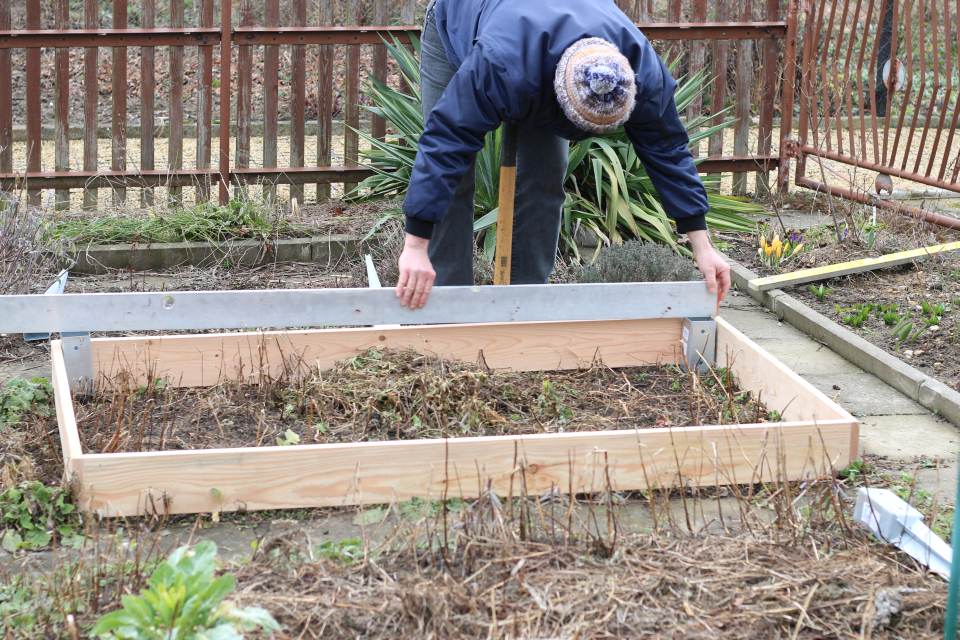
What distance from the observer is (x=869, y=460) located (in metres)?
3.58

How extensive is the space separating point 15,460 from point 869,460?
2.59 meters

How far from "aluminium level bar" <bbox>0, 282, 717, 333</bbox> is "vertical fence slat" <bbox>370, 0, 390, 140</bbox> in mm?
3452

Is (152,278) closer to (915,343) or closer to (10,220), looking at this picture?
(10,220)

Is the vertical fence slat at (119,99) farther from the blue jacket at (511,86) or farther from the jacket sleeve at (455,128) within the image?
the jacket sleeve at (455,128)

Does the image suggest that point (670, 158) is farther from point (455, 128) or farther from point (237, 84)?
point (237, 84)

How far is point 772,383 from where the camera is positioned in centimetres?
390

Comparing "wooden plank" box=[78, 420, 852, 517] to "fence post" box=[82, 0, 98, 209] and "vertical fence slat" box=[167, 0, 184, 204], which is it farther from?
"fence post" box=[82, 0, 98, 209]

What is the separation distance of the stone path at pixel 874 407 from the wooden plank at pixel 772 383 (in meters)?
0.25

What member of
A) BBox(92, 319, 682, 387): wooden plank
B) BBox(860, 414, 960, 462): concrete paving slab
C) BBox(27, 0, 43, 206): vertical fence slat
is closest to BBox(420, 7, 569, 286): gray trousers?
BBox(92, 319, 682, 387): wooden plank

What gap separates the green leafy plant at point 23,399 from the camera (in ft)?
12.2

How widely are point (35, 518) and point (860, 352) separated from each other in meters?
3.17

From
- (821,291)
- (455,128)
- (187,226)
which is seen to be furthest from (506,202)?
(187,226)

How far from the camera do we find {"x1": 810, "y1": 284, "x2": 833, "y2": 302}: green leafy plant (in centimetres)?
543

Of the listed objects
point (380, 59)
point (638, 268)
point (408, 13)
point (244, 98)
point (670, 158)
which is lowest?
point (638, 268)
